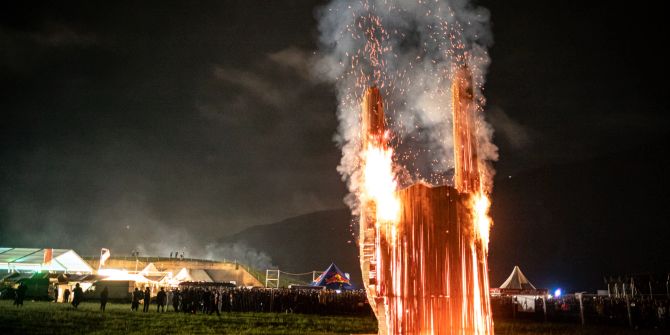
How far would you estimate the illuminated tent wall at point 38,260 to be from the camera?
38500 mm

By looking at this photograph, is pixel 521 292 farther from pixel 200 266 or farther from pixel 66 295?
pixel 200 266

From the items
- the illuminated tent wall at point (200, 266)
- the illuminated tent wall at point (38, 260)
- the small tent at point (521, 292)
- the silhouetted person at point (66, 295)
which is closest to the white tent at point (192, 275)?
the illuminated tent wall at point (200, 266)

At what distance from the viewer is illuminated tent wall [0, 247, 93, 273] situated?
3850 cm

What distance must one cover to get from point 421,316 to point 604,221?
10303cm

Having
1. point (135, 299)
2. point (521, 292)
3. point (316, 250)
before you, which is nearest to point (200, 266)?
point (135, 299)

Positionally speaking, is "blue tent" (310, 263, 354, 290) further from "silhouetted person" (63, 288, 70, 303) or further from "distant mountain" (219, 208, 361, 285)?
"distant mountain" (219, 208, 361, 285)

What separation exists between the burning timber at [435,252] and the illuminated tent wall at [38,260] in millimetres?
38251

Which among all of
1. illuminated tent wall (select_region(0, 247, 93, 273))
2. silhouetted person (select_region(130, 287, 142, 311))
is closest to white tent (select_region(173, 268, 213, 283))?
illuminated tent wall (select_region(0, 247, 93, 273))

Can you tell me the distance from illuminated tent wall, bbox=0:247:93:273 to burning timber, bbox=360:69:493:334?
3825cm

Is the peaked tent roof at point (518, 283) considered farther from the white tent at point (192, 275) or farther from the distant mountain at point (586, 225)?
the distant mountain at point (586, 225)

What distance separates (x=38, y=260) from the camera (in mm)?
38719

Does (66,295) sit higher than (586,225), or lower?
lower

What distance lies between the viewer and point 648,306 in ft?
82.6

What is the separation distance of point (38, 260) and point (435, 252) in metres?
40.5
